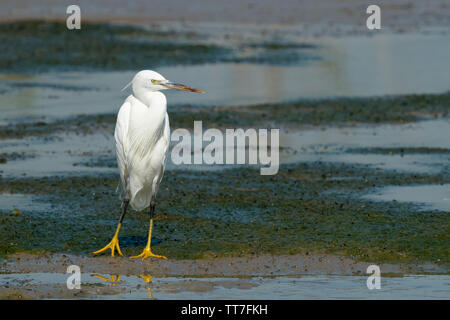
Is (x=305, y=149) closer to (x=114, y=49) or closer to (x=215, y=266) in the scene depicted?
(x=215, y=266)

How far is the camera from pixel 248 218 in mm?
10398

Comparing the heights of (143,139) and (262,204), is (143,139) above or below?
above

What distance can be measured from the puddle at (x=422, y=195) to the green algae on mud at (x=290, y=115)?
4.21 meters

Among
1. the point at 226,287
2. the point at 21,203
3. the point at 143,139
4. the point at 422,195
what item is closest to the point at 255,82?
the point at 422,195

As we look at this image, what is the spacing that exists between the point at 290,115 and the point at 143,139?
7.50m

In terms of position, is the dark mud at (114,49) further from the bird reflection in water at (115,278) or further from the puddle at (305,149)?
the bird reflection in water at (115,278)

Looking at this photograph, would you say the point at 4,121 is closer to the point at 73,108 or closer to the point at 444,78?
the point at 73,108

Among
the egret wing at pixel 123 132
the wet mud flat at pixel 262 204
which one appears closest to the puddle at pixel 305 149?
the wet mud flat at pixel 262 204

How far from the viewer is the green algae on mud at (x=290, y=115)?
15.5 metres

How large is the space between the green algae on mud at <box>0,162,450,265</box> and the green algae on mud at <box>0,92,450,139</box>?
3.18m

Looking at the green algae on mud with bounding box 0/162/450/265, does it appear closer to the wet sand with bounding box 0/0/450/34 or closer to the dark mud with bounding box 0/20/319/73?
the dark mud with bounding box 0/20/319/73

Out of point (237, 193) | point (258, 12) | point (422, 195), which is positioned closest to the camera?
point (422, 195)

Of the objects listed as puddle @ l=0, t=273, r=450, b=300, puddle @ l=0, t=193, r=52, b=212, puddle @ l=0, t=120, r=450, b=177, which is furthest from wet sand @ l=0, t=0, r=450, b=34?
puddle @ l=0, t=273, r=450, b=300

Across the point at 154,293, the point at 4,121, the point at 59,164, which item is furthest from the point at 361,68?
the point at 154,293
